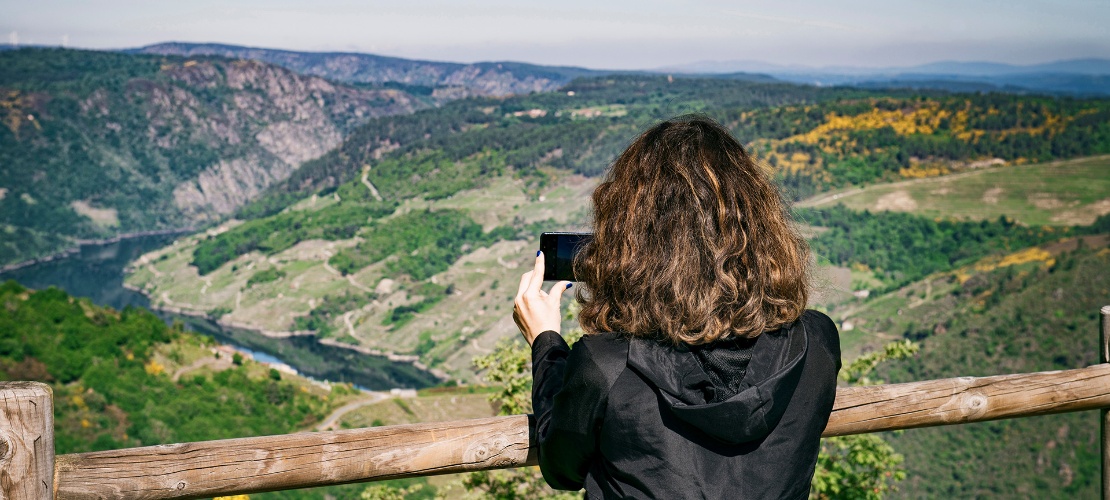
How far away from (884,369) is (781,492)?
41.0 meters

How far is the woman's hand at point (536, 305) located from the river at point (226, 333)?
70.8 metres

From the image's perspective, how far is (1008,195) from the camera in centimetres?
7750

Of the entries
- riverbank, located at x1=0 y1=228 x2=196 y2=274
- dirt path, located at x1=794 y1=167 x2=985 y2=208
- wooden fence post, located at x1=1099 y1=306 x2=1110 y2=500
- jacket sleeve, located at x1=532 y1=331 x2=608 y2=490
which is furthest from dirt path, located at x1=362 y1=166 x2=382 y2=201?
jacket sleeve, located at x1=532 y1=331 x2=608 y2=490

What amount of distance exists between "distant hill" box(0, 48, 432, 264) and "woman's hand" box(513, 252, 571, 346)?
152 meters

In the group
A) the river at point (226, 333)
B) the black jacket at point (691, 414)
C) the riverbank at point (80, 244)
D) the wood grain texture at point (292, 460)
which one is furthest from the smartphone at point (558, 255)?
the riverbank at point (80, 244)

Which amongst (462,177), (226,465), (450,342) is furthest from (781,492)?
(462,177)

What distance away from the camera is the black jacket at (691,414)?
4.86 feet

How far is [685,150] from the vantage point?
160 cm

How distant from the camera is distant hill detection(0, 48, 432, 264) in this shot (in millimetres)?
148750

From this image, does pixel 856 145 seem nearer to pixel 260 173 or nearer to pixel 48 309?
pixel 48 309

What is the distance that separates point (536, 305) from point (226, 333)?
9613cm

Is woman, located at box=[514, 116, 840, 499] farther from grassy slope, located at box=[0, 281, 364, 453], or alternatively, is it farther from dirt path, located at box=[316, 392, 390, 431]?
dirt path, located at box=[316, 392, 390, 431]

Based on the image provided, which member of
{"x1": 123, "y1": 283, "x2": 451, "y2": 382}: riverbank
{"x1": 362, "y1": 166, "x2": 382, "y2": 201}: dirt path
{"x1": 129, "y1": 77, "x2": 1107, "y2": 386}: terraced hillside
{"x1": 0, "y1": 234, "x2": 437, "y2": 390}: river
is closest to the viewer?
{"x1": 0, "y1": 234, "x2": 437, "y2": 390}: river

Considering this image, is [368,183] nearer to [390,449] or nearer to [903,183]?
[903,183]
